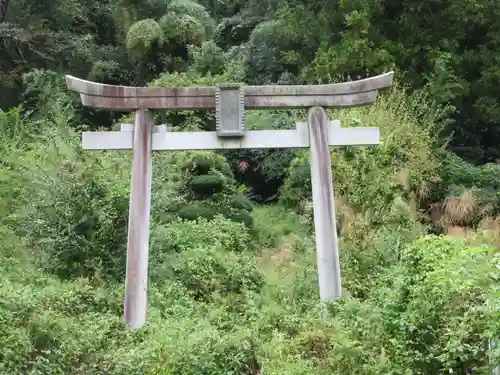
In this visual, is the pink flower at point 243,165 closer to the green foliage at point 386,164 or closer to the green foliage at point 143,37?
the green foliage at point 386,164

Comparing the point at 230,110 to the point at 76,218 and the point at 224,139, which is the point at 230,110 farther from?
the point at 76,218

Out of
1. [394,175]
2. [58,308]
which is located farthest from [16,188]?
[394,175]

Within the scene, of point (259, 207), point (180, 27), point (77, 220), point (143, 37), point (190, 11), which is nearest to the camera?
point (77, 220)

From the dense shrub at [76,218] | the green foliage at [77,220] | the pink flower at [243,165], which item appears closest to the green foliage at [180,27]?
the pink flower at [243,165]

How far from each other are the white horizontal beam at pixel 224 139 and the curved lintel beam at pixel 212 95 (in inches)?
12.0

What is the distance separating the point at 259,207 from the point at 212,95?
610 cm

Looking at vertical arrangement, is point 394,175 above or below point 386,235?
above

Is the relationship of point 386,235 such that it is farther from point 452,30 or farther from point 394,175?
point 452,30

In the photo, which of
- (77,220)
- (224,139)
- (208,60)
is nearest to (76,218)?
(77,220)

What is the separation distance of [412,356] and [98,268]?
4.47m

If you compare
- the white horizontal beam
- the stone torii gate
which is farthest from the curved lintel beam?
the white horizontal beam

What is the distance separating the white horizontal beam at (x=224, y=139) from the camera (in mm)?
7391

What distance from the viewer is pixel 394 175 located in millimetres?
10711

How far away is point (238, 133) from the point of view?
7363mm
